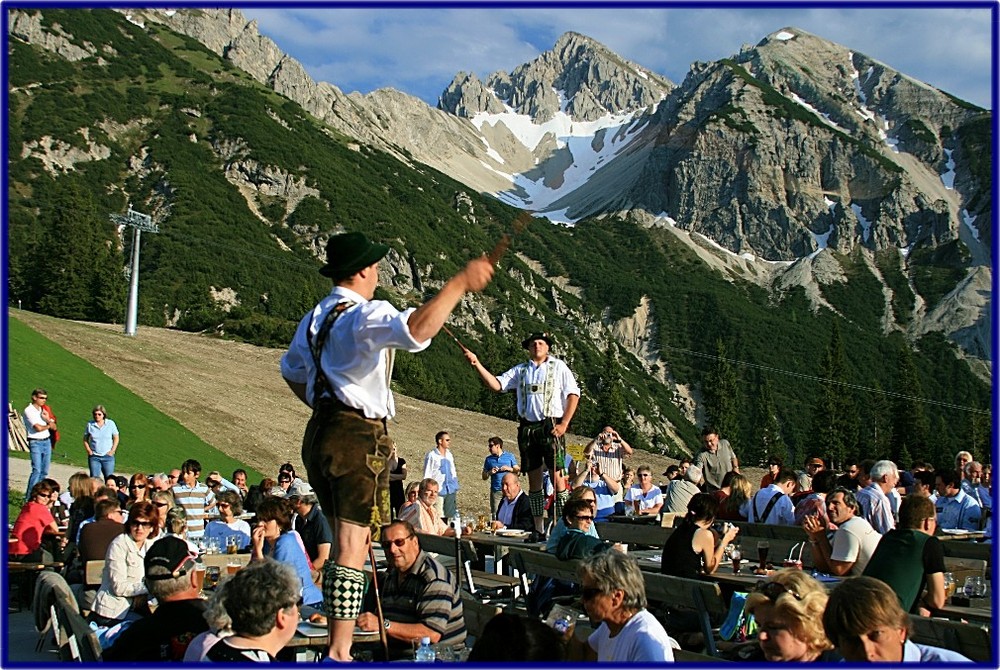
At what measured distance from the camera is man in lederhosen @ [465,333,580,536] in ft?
Answer: 32.7

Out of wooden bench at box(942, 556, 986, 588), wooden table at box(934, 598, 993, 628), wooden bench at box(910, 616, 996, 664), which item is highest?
wooden bench at box(910, 616, 996, 664)

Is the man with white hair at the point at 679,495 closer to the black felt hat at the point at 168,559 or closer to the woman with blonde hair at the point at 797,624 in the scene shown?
the black felt hat at the point at 168,559

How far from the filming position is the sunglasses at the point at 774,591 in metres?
4.52

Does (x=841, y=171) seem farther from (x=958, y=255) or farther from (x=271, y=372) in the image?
(x=271, y=372)

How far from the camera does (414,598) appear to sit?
6281 mm

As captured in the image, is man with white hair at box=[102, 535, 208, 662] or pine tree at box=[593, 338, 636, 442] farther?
pine tree at box=[593, 338, 636, 442]

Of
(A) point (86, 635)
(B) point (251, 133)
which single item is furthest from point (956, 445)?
(A) point (86, 635)

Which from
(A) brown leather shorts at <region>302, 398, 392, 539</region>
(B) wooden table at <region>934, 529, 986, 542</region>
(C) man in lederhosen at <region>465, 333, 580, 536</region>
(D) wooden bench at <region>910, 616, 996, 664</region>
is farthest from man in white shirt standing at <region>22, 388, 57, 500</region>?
(D) wooden bench at <region>910, 616, 996, 664</region>

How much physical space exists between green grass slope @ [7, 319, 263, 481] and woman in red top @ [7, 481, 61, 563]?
12.7 meters

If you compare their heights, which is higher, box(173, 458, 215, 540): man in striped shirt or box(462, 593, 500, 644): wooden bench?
box(462, 593, 500, 644): wooden bench

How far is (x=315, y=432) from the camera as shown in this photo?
460cm

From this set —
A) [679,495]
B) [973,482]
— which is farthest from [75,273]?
[973,482]

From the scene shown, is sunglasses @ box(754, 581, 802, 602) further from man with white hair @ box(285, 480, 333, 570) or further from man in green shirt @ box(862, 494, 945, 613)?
man with white hair @ box(285, 480, 333, 570)

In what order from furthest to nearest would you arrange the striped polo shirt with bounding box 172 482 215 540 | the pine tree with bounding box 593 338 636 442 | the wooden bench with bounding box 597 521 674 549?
1. the pine tree with bounding box 593 338 636 442
2. the striped polo shirt with bounding box 172 482 215 540
3. the wooden bench with bounding box 597 521 674 549
